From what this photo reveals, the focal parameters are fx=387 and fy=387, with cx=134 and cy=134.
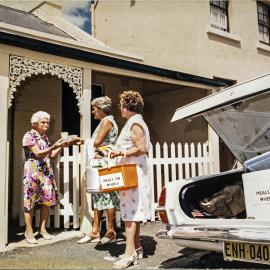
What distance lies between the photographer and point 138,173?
436cm

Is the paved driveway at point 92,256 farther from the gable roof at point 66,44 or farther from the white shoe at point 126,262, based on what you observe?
the gable roof at point 66,44

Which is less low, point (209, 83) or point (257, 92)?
point (209, 83)

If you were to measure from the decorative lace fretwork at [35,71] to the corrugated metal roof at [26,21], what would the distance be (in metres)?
3.20

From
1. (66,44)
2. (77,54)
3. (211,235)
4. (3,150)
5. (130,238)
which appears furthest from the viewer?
(66,44)

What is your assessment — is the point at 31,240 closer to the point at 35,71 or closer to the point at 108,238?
the point at 108,238

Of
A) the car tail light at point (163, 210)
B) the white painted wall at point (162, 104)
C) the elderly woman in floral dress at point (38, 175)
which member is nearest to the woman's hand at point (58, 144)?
the elderly woman in floral dress at point (38, 175)

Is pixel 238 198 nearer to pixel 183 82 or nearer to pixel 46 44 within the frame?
pixel 46 44

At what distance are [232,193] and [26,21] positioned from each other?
732 centimetres

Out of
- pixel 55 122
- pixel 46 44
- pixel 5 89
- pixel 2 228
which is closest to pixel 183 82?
pixel 55 122

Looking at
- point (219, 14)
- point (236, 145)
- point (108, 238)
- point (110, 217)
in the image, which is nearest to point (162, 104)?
point (219, 14)

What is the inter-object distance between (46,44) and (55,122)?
135 inches

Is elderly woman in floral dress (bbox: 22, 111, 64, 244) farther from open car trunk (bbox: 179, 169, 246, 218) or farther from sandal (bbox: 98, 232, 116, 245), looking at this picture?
open car trunk (bbox: 179, 169, 246, 218)

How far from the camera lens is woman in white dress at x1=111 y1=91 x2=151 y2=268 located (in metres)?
4.27

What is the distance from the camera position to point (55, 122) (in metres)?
9.11
